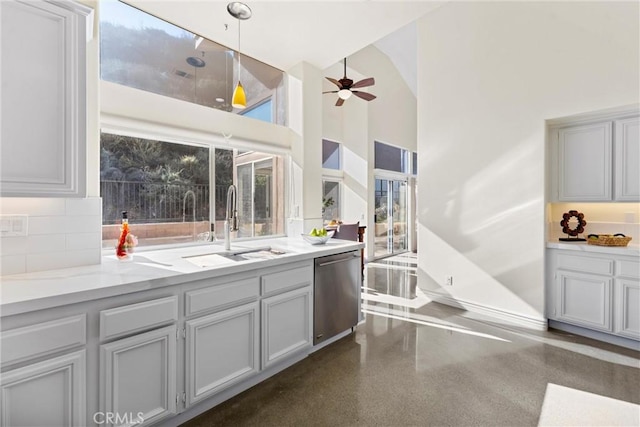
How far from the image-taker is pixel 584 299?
9.93ft

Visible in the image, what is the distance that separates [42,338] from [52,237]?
79cm

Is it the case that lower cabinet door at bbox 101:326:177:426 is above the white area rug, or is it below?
above

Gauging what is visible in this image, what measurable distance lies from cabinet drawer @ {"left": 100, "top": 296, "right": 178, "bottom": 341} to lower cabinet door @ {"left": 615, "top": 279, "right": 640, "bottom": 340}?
3.86 m

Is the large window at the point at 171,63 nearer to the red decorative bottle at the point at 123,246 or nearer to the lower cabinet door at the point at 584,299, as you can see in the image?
the red decorative bottle at the point at 123,246

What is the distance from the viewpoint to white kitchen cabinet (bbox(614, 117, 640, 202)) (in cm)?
282

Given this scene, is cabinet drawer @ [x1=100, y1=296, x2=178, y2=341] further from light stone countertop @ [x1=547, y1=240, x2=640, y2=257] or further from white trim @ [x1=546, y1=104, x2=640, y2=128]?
white trim @ [x1=546, y1=104, x2=640, y2=128]

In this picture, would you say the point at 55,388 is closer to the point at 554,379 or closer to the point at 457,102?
the point at 554,379

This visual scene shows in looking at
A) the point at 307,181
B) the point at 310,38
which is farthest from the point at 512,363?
the point at 310,38

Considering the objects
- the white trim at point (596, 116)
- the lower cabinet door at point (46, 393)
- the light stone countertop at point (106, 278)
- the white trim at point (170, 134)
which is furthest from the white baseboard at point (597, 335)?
the lower cabinet door at point (46, 393)

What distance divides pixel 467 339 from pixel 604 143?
95.7 inches

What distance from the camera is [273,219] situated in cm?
371

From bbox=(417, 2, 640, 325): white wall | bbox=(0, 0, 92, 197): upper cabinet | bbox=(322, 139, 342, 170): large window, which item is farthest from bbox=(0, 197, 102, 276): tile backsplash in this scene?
bbox=(322, 139, 342, 170): large window

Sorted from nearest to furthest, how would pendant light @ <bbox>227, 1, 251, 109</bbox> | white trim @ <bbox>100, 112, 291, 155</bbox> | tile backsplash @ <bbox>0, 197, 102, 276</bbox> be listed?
tile backsplash @ <bbox>0, 197, 102, 276</bbox>
white trim @ <bbox>100, 112, 291, 155</bbox>
pendant light @ <bbox>227, 1, 251, 109</bbox>

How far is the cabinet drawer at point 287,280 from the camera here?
226 cm
